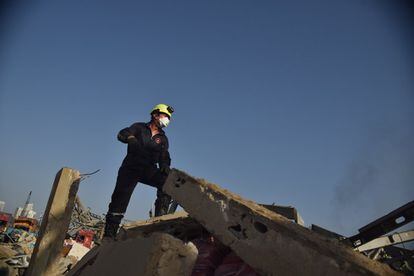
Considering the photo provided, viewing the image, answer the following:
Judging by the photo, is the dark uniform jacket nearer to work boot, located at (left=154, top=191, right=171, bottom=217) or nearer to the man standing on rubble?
the man standing on rubble

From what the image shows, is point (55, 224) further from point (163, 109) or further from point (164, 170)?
point (163, 109)

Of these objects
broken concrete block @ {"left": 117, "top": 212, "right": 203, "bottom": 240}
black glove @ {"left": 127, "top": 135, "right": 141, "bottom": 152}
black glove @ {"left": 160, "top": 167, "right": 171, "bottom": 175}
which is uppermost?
black glove @ {"left": 127, "top": 135, "right": 141, "bottom": 152}

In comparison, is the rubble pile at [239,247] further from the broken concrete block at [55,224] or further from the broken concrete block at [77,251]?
the broken concrete block at [77,251]

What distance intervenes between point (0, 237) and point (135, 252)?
11.6 metres

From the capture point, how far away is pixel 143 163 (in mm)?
4242

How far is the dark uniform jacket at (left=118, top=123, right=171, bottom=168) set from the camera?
4.17 m

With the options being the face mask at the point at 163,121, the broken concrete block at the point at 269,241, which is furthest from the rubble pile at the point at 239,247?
the face mask at the point at 163,121

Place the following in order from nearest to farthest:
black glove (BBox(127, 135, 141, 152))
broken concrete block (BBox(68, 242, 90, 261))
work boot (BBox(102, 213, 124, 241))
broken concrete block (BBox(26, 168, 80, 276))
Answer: broken concrete block (BBox(26, 168, 80, 276)) → work boot (BBox(102, 213, 124, 241)) → black glove (BBox(127, 135, 141, 152)) → broken concrete block (BBox(68, 242, 90, 261))

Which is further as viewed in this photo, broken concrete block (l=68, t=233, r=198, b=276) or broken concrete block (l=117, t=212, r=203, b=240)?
broken concrete block (l=117, t=212, r=203, b=240)

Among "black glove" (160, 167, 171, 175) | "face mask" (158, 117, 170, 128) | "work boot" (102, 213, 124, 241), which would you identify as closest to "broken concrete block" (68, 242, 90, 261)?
"work boot" (102, 213, 124, 241)

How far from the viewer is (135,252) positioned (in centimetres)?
177

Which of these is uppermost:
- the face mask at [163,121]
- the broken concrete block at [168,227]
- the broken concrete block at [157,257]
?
the face mask at [163,121]

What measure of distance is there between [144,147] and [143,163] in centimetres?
22

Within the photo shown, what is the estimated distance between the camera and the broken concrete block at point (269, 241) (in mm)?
1562
